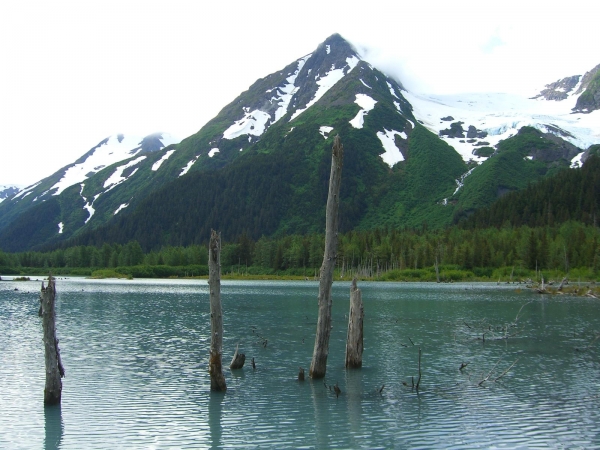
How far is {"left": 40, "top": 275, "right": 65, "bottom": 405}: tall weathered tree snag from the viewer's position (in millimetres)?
21703

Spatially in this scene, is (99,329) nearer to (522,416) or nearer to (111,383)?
(111,383)

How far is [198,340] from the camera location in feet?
137

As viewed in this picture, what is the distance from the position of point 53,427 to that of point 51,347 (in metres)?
3.20

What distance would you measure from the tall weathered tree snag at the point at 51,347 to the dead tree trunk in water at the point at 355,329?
1366cm

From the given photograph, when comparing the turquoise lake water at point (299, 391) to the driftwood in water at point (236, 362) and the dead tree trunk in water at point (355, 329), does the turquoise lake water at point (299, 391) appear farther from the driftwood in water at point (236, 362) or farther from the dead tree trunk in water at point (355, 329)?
the dead tree trunk in water at point (355, 329)

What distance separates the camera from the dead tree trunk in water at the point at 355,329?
29475mm

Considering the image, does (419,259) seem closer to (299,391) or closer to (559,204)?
(559,204)

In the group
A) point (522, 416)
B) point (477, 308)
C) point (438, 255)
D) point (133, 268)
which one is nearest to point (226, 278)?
point (133, 268)

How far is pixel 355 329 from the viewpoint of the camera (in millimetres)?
29984

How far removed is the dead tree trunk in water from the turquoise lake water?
40.7 inches

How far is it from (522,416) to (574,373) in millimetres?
9818

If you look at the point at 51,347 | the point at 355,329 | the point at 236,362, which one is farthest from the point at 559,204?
the point at 51,347

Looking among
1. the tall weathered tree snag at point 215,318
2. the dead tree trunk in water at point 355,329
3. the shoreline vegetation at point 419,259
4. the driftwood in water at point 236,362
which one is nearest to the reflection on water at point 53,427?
the tall weathered tree snag at point 215,318

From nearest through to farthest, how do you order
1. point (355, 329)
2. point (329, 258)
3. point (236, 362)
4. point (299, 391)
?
point (299, 391) < point (329, 258) < point (355, 329) < point (236, 362)
